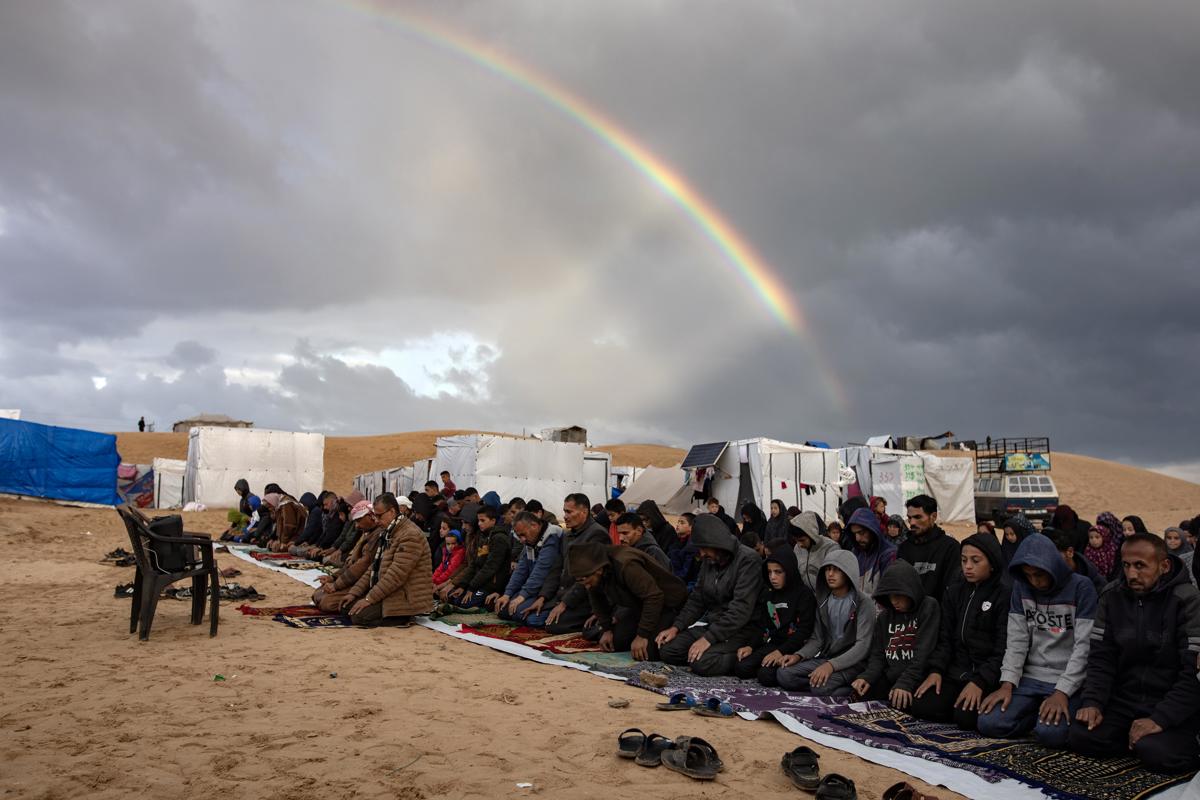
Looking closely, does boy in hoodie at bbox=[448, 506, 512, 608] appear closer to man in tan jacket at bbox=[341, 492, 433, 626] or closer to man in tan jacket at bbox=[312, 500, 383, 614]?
man in tan jacket at bbox=[341, 492, 433, 626]

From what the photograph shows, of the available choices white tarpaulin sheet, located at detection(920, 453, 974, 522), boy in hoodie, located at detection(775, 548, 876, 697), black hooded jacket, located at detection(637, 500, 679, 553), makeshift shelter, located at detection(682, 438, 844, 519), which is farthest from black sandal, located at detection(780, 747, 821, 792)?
white tarpaulin sheet, located at detection(920, 453, 974, 522)

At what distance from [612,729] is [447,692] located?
1363 millimetres

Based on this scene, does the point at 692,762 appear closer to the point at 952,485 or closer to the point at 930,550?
the point at 930,550

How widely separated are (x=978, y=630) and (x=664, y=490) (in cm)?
1882

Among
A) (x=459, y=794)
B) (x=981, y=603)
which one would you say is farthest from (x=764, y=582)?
(x=459, y=794)

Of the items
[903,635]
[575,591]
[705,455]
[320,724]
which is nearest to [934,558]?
[903,635]

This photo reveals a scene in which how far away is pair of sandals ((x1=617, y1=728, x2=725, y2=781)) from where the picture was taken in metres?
3.86

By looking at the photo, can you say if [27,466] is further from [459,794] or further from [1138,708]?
[1138,708]

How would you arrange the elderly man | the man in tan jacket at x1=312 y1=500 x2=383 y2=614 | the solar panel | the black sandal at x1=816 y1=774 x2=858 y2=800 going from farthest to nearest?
1. the solar panel
2. the man in tan jacket at x1=312 y1=500 x2=383 y2=614
3. the elderly man
4. the black sandal at x1=816 y1=774 x2=858 y2=800

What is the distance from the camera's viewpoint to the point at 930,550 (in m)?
6.99

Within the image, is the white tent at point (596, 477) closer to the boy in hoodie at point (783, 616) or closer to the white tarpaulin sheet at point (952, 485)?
the white tarpaulin sheet at point (952, 485)

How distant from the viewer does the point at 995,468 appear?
108ft

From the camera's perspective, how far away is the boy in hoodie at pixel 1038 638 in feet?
15.3

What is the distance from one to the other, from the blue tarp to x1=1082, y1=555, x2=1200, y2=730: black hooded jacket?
82.3 ft
